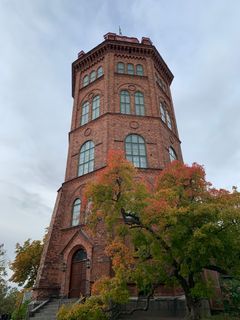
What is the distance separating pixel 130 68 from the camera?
24.3 metres

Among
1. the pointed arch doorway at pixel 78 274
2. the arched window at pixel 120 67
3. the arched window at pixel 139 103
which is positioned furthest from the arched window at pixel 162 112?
the pointed arch doorway at pixel 78 274

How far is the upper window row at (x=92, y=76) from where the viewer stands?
24.4 m

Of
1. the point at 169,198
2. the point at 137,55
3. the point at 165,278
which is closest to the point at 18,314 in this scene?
the point at 165,278

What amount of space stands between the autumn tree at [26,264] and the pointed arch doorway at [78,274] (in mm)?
11307

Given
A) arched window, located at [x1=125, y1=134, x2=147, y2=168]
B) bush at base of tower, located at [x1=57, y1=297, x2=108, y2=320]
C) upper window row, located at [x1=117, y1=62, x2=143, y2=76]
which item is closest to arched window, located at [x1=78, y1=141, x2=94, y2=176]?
arched window, located at [x1=125, y1=134, x2=147, y2=168]

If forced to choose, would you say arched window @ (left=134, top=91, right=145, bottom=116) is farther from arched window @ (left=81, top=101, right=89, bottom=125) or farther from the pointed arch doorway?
the pointed arch doorway

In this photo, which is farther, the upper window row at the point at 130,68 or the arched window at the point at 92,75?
the arched window at the point at 92,75

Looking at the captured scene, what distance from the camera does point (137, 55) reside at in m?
25.0

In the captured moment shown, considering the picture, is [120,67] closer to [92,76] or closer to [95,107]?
[92,76]

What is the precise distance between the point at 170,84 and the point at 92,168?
1468 centimetres

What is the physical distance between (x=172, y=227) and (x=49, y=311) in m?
8.24

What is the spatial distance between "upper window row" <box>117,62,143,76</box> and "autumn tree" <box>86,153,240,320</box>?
14915mm

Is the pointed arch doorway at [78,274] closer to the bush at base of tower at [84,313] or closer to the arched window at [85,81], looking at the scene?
the bush at base of tower at [84,313]

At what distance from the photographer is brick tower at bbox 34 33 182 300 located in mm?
15125
